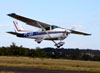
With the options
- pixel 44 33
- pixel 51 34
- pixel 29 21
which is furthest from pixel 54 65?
pixel 29 21

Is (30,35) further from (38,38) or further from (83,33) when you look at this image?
(83,33)

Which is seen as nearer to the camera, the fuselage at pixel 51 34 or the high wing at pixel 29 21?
the fuselage at pixel 51 34

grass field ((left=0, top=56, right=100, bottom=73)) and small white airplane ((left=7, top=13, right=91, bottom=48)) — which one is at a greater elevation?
small white airplane ((left=7, top=13, right=91, bottom=48))

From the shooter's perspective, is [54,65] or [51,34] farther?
[51,34]

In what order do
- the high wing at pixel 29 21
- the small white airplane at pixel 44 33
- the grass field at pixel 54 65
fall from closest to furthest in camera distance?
the grass field at pixel 54 65, the small white airplane at pixel 44 33, the high wing at pixel 29 21

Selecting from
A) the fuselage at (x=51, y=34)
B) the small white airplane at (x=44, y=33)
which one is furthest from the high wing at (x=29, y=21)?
the fuselage at (x=51, y=34)

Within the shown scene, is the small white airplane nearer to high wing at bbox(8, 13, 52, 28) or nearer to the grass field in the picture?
high wing at bbox(8, 13, 52, 28)

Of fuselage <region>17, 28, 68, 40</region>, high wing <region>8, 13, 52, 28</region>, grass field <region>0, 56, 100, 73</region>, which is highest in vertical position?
high wing <region>8, 13, 52, 28</region>

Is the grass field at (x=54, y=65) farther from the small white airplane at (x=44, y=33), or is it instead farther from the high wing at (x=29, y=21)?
the high wing at (x=29, y=21)

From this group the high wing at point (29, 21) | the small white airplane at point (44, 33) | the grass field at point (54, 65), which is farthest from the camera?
the high wing at point (29, 21)

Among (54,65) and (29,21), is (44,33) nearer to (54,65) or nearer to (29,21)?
(29,21)

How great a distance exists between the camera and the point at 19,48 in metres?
98.5

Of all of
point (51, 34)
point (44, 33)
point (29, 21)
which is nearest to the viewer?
point (44, 33)

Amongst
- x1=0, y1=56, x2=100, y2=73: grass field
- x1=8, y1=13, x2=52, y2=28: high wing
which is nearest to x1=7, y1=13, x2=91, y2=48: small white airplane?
x1=8, y1=13, x2=52, y2=28: high wing
